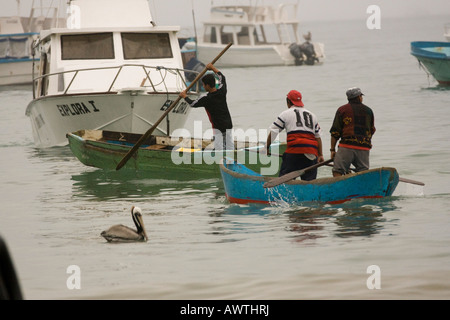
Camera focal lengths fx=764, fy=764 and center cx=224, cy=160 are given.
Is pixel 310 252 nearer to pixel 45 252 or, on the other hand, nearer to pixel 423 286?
pixel 423 286

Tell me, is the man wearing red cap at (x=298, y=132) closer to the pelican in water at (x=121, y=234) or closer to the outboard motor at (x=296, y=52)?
the pelican in water at (x=121, y=234)

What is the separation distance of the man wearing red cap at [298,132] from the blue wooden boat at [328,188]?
1.02 feet

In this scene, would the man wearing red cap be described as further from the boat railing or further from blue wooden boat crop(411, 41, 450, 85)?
blue wooden boat crop(411, 41, 450, 85)

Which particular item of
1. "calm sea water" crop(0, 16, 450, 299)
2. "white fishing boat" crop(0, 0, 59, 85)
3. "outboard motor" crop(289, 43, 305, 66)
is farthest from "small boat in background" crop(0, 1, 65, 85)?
"calm sea water" crop(0, 16, 450, 299)

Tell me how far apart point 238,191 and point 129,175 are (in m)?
4.39

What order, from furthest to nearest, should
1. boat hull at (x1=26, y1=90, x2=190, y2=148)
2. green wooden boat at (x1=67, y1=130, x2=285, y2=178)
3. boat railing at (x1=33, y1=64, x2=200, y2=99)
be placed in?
boat railing at (x1=33, y1=64, x2=200, y2=99)
boat hull at (x1=26, y1=90, x2=190, y2=148)
green wooden boat at (x1=67, y1=130, x2=285, y2=178)

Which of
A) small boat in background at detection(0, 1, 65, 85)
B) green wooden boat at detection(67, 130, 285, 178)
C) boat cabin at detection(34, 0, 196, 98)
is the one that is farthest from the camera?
small boat in background at detection(0, 1, 65, 85)

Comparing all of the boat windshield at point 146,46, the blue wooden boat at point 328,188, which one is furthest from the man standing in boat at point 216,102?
the boat windshield at point 146,46

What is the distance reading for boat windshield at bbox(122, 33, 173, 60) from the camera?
1814cm

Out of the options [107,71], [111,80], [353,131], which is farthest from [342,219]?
[107,71]

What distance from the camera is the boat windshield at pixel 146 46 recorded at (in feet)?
59.5

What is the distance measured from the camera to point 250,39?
52.7 metres

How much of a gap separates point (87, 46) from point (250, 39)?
116ft
